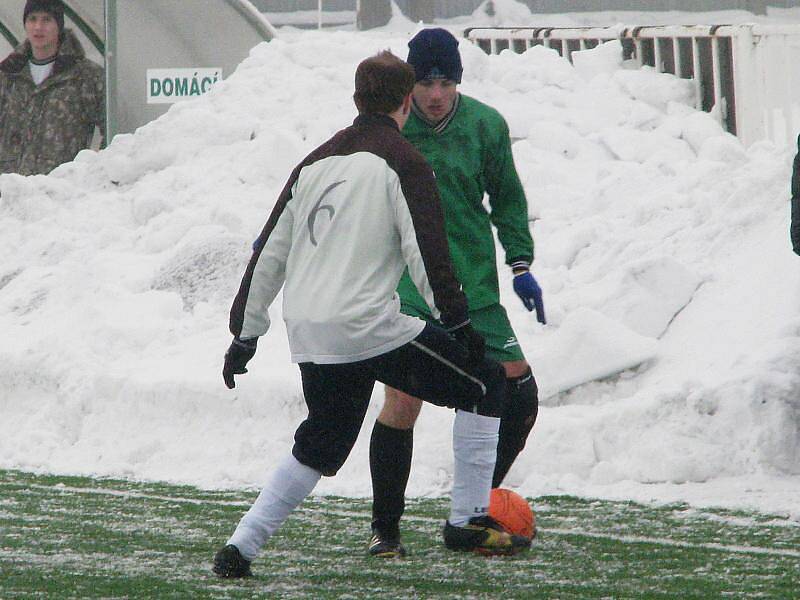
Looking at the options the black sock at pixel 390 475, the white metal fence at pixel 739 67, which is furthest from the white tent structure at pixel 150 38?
the black sock at pixel 390 475

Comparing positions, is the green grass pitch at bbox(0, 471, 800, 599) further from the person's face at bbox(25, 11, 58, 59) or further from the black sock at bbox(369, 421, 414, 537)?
the person's face at bbox(25, 11, 58, 59)

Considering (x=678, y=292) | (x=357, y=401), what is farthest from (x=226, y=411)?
(x=357, y=401)

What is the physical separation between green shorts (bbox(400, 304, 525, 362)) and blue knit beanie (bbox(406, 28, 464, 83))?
0.80 m

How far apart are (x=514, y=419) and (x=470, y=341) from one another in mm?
1056

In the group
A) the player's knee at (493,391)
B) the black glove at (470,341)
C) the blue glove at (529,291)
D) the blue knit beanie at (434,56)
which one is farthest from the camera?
the blue glove at (529,291)

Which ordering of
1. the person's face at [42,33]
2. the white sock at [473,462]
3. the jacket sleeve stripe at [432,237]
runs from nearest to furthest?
the jacket sleeve stripe at [432,237]
the white sock at [473,462]
the person's face at [42,33]

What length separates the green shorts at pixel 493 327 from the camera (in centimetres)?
617

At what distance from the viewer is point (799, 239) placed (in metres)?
6.95

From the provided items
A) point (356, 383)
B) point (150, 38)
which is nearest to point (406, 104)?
point (356, 383)

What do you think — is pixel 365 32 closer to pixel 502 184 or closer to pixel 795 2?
pixel 795 2

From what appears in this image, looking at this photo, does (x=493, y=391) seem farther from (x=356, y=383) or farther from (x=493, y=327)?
(x=356, y=383)

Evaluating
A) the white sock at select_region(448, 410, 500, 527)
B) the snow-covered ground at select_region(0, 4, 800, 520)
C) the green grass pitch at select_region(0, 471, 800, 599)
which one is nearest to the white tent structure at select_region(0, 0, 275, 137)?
the snow-covered ground at select_region(0, 4, 800, 520)

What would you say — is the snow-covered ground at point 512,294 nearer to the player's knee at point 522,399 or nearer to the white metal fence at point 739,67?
the white metal fence at point 739,67

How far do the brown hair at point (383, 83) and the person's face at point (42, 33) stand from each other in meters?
8.56
